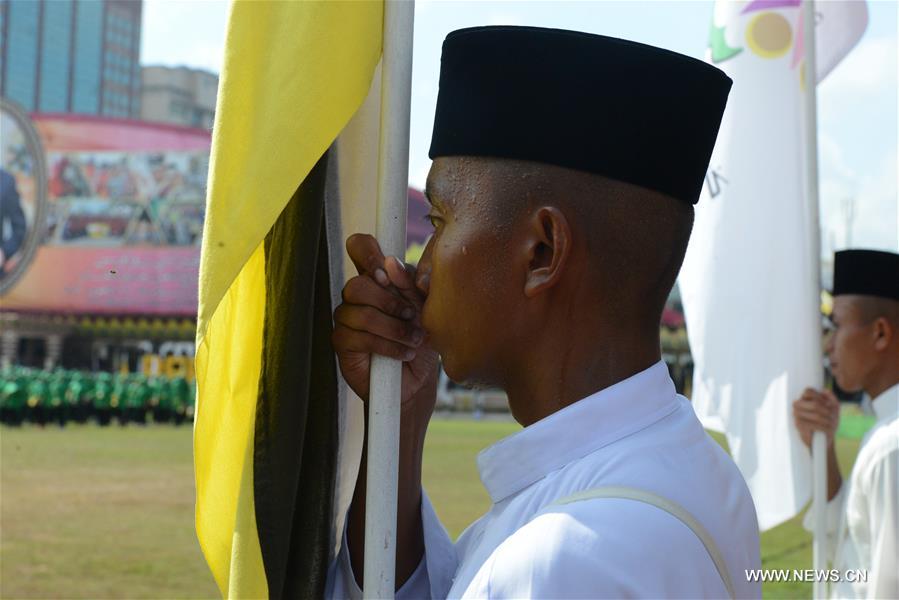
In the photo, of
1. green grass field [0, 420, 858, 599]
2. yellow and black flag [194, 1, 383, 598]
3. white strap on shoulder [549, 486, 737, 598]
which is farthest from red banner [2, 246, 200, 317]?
white strap on shoulder [549, 486, 737, 598]

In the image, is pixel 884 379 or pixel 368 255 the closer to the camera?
pixel 368 255

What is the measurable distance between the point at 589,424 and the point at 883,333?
2.54 metres

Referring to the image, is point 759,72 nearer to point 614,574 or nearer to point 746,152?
point 746,152

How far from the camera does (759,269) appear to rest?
3576 millimetres

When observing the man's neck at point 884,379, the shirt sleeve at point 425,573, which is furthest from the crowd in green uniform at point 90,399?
the shirt sleeve at point 425,573

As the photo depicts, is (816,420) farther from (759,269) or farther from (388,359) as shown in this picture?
(388,359)

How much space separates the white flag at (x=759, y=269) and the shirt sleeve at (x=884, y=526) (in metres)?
0.50

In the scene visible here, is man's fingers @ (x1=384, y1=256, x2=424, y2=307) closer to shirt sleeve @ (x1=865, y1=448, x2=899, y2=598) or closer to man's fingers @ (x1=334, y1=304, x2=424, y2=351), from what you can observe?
man's fingers @ (x1=334, y1=304, x2=424, y2=351)

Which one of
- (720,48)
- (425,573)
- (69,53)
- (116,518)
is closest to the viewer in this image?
(425,573)

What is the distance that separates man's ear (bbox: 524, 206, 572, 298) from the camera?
46.9 inches

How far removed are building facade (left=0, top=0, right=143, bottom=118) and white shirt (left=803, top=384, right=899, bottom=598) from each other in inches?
1684

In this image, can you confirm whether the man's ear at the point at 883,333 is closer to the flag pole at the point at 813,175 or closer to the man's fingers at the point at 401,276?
the flag pole at the point at 813,175

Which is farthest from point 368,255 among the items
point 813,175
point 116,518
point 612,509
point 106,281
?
point 106,281

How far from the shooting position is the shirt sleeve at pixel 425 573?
1560 mm
